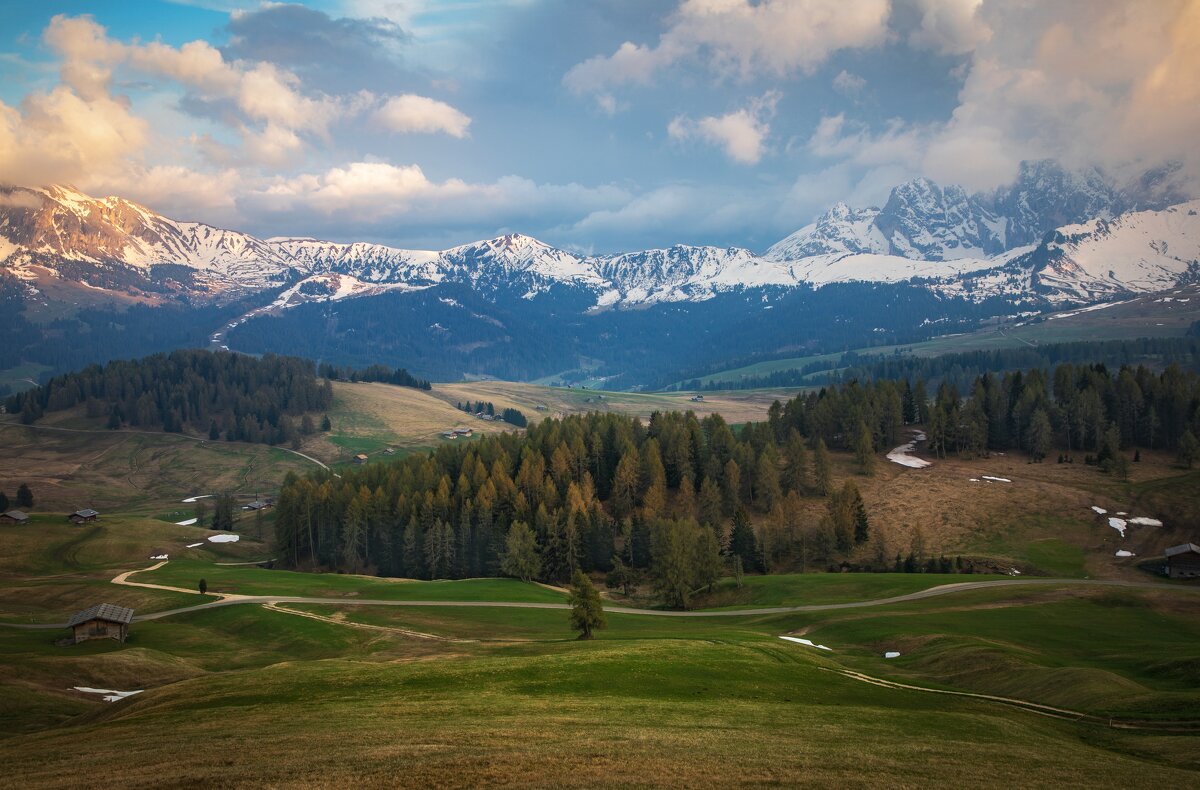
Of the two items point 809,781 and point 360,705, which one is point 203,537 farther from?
point 809,781

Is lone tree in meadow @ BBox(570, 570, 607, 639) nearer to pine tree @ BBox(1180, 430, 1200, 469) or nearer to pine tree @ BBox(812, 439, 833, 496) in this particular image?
pine tree @ BBox(812, 439, 833, 496)

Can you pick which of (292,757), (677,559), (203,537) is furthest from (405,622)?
(203,537)

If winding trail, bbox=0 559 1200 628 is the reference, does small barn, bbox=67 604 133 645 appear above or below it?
above

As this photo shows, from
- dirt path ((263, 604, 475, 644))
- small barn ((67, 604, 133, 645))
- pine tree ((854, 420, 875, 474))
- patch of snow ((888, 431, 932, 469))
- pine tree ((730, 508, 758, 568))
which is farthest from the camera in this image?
patch of snow ((888, 431, 932, 469))

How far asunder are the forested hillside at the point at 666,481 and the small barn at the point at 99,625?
54.5 metres

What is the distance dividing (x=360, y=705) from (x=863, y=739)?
2313 cm

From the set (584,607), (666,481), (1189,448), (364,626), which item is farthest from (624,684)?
(1189,448)

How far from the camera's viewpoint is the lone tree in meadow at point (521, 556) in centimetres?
11925

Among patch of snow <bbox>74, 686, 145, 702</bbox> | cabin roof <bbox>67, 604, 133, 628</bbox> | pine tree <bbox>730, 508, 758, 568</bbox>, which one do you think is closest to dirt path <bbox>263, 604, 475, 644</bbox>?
cabin roof <bbox>67, 604, 133, 628</bbox>

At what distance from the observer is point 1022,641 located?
64.4m

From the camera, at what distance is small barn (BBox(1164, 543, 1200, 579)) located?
3698 inches

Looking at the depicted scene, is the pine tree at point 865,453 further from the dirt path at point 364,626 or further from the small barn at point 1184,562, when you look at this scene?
the dirt path at point 364,626

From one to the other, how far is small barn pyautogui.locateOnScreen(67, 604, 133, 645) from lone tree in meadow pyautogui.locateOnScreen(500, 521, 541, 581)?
176ft

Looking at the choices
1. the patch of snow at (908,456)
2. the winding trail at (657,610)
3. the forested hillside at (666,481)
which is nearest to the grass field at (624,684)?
the winding trail at (657,610)
